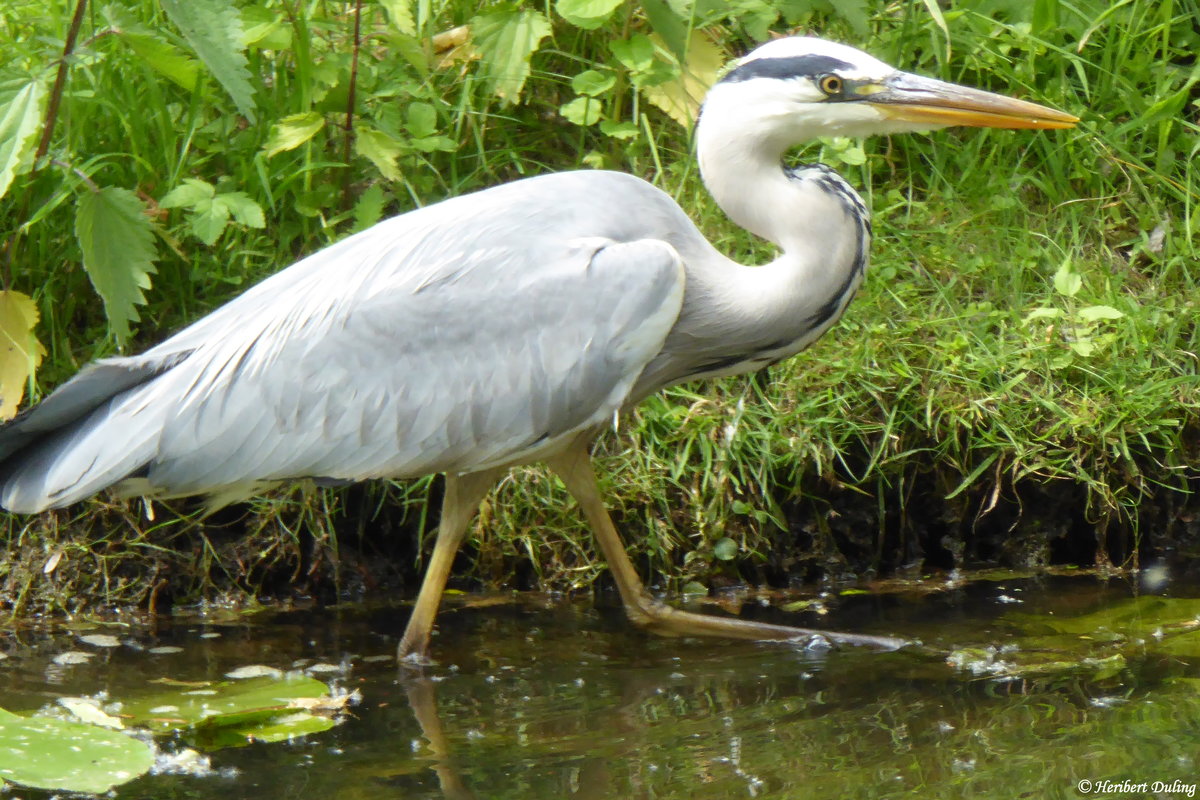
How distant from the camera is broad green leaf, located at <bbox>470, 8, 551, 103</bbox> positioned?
4547 mm

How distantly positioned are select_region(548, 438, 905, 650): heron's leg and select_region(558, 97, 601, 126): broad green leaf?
4.30 ft

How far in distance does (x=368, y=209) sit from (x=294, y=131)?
313mm

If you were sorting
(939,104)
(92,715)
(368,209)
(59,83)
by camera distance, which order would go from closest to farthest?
(92,715)
(939,104)
(59,83)
(368,209)

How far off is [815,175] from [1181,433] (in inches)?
53.6

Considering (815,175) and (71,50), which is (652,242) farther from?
(71,50)

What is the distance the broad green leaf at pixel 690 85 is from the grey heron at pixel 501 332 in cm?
82

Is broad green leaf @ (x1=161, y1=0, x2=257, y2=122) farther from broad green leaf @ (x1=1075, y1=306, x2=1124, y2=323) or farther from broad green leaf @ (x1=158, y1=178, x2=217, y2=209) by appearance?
broad green leaf @ (x1=1075, y1=306, x2=1124, y2=323)

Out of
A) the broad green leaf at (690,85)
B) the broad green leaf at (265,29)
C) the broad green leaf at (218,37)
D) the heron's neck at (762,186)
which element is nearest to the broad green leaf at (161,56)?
the broad green leaf at (218,37)

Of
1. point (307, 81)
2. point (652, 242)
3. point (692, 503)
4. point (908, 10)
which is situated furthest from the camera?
point (908, 10)

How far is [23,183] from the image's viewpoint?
4328 mm

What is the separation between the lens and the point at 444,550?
3.79 m

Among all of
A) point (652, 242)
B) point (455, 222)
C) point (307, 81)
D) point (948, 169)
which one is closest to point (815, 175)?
point (652, 242)

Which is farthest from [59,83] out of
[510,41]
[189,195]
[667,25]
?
[667,25]

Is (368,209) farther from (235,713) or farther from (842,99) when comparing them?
(235,713)
